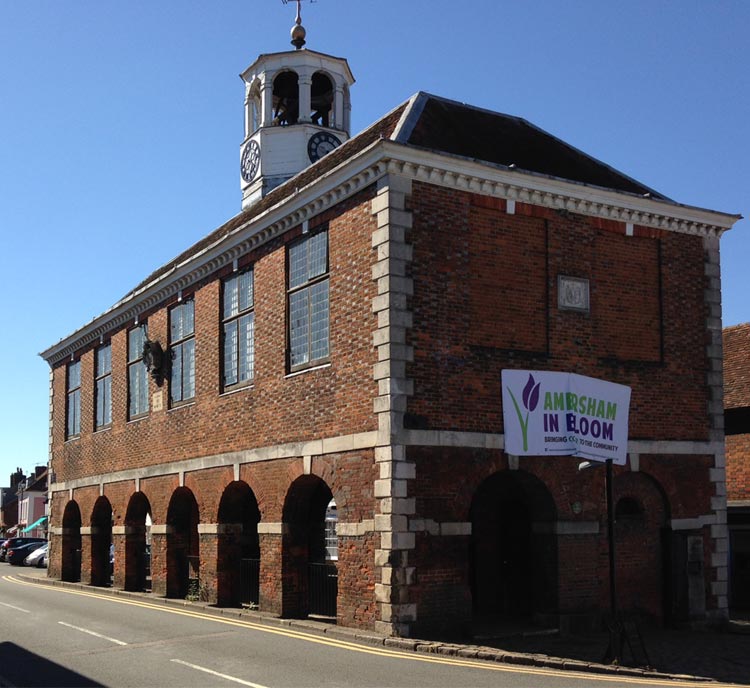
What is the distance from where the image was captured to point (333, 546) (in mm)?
28656

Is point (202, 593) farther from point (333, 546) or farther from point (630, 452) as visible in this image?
point (630, 452)

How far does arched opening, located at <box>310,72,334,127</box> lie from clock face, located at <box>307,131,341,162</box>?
3.14ft

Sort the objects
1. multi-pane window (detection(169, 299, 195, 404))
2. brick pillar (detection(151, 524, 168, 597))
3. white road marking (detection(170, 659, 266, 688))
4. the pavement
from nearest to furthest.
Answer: white road marking (detection(170, 659, 266, 688)) < the pavement < multi-pane window (detection(169, 299, 195, 404)) < brick pillar (detection(151, 524, 168, 597))

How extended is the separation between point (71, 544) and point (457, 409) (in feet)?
75.1

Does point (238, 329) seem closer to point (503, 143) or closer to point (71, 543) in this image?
point (503, 143)

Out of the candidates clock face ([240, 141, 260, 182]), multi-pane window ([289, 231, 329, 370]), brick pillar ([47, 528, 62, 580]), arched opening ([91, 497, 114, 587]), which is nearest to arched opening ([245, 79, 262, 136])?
clock face ([240, 141, 260, 182])

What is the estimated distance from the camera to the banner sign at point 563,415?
19.2 meters

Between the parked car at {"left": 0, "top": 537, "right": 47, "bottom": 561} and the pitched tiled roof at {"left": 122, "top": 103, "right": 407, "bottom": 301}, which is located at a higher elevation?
the pitched tiled roof at {"left": 122, "top": 103, "right": 407, "bottom": 301}

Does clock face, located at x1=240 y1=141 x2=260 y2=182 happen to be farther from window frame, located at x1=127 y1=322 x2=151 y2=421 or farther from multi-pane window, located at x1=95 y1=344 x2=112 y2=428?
multi-pane window, located at x1=95 y1=344 x2=112 y2=428

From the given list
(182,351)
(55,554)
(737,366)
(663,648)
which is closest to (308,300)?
(182,351)

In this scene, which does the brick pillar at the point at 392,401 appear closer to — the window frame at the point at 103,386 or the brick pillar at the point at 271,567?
the brick pillar at the point at 271,567

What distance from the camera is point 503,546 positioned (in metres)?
21.5

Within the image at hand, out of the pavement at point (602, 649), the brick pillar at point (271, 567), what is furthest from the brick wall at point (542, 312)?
the brick pillar at point (271, 567)

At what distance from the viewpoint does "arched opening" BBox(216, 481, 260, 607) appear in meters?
24.2
